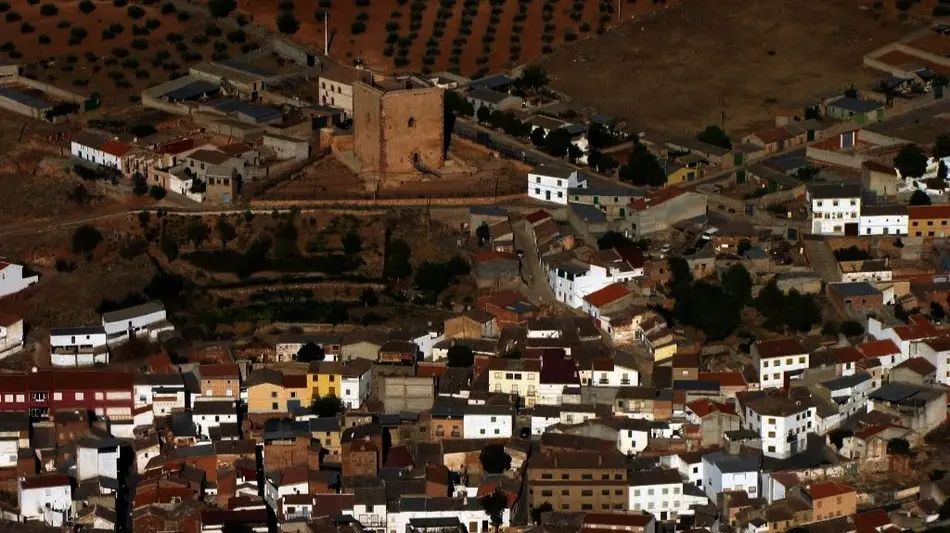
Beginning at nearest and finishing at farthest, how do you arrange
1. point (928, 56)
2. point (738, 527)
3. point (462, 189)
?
point (738, 527) < point (462, 189) < point (928, 56)

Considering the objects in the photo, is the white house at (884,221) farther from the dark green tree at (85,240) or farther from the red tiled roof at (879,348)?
the dark green tree at (85,240)

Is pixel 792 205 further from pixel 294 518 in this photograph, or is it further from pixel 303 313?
pixel 294 518

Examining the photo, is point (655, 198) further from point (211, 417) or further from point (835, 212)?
point (211, 417)

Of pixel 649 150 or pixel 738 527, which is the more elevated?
pixel 649 150

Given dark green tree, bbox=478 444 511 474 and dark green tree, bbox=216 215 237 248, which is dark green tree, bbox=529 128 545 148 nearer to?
dark green tree, bbox=216 215 237 248

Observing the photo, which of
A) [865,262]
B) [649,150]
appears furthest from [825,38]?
[865,262]

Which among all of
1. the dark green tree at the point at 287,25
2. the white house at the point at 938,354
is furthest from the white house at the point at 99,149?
the white house at the point at 938,354
